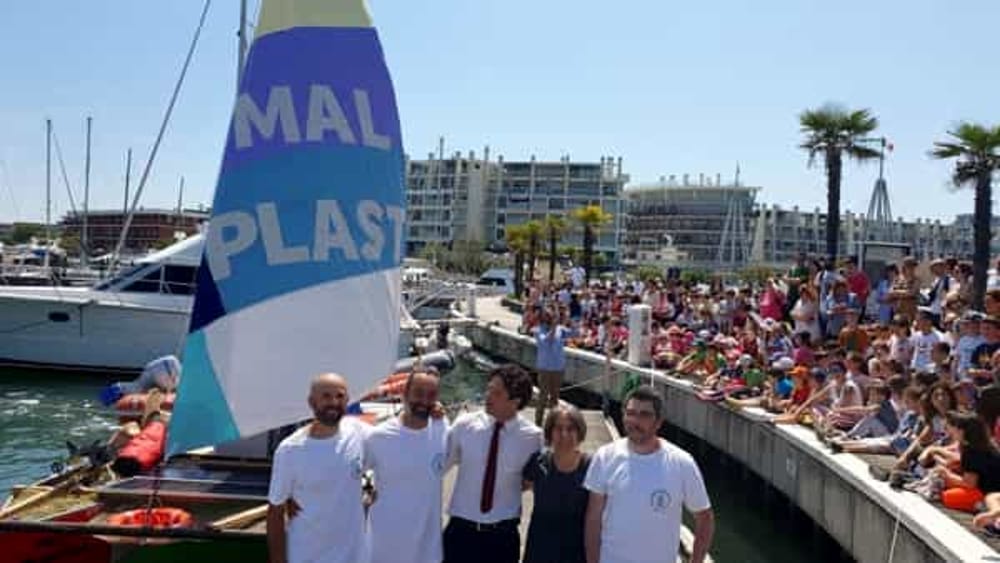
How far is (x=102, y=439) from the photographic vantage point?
14859 millimetres

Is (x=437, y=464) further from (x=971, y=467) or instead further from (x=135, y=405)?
(x=135, y=405)

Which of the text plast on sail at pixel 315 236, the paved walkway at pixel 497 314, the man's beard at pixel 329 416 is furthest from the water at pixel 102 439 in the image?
the paved walkway at pixel 497 314

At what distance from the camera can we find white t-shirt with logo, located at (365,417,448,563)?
4605 mm

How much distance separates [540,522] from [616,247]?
390ft

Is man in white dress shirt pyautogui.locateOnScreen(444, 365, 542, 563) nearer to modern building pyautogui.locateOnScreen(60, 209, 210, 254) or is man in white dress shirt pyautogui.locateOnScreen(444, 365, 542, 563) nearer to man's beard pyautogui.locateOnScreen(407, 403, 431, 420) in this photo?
man's beard pyautogui.locateOnScreen(407, 403, 431, 420)

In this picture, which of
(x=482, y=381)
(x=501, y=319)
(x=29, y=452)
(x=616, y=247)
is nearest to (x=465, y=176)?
(x=616, y=247)

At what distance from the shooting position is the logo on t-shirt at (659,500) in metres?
4.31

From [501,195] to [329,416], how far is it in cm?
12406

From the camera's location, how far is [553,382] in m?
13.4

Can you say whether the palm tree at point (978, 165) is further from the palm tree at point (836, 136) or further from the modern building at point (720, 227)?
the modern building at point (720, 227)

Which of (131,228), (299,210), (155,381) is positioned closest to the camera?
(299,210)

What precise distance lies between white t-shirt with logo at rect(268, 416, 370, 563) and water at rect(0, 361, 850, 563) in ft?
26.1

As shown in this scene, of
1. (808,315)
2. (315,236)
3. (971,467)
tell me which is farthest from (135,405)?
(808,315)

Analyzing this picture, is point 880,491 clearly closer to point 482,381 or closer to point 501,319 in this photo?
point 482,381
